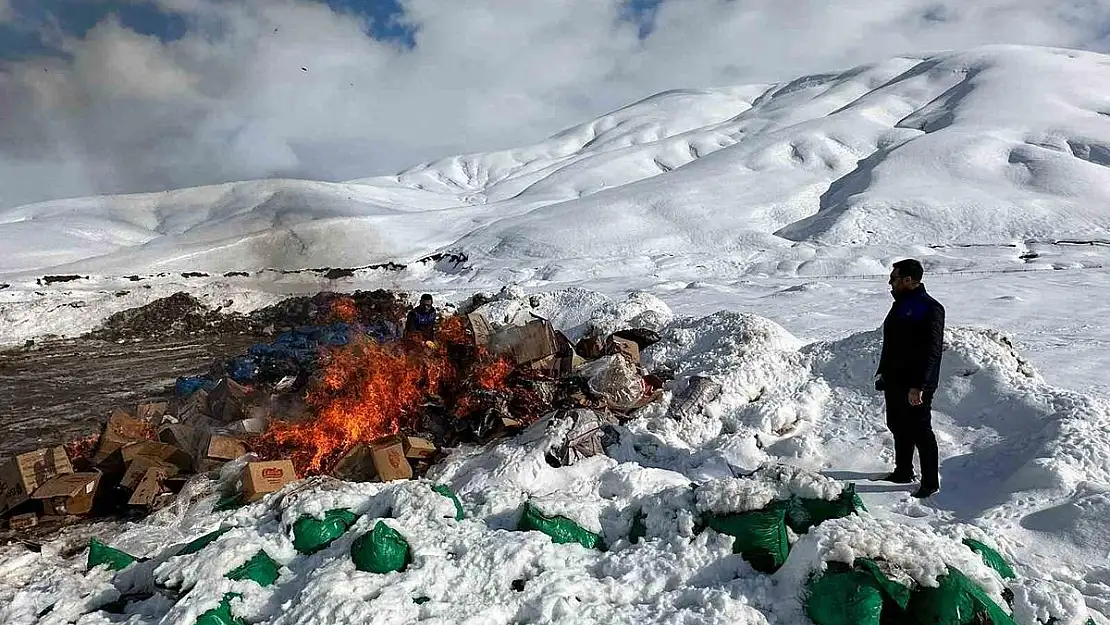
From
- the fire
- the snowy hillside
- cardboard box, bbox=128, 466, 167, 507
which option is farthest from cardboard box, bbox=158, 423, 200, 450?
the snowy hillside

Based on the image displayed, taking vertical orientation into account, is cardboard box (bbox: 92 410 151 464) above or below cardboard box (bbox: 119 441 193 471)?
above

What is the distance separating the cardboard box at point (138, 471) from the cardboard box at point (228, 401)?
3.16 ft

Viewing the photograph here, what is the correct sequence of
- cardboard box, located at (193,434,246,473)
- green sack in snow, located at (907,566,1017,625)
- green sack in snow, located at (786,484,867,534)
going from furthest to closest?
cardboard box, located at (193,434,246,473) → green sack in snow, located at (786,484,867,534) → green sack in snow, located at (907,566,1017,625)

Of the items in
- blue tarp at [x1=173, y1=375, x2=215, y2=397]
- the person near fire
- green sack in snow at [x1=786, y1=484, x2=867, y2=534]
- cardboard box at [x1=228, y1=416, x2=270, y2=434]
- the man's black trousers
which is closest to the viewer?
green sack in snow at [x1=786, y1=484, x2=867, y2=534]

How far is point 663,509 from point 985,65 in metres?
75.3

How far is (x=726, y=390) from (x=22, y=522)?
580cm

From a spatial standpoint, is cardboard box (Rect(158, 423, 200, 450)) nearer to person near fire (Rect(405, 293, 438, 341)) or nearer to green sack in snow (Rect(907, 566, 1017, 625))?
person near fire (Rect(405, 293, 438, 341))

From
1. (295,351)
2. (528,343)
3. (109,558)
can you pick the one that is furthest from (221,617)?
(295,351)

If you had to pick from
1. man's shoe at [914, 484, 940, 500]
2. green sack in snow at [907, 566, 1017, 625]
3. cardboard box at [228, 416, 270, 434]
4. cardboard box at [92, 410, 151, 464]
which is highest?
cardboard box at [92, 410, 151, 464]

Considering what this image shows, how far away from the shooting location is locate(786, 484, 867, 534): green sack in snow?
3211 millimetres

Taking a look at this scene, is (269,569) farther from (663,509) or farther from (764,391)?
(764,391)

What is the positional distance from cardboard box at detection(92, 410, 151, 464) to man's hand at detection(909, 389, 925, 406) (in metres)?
6.47

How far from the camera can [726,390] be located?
222 inches

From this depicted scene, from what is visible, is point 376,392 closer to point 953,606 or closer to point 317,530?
point 317,530
